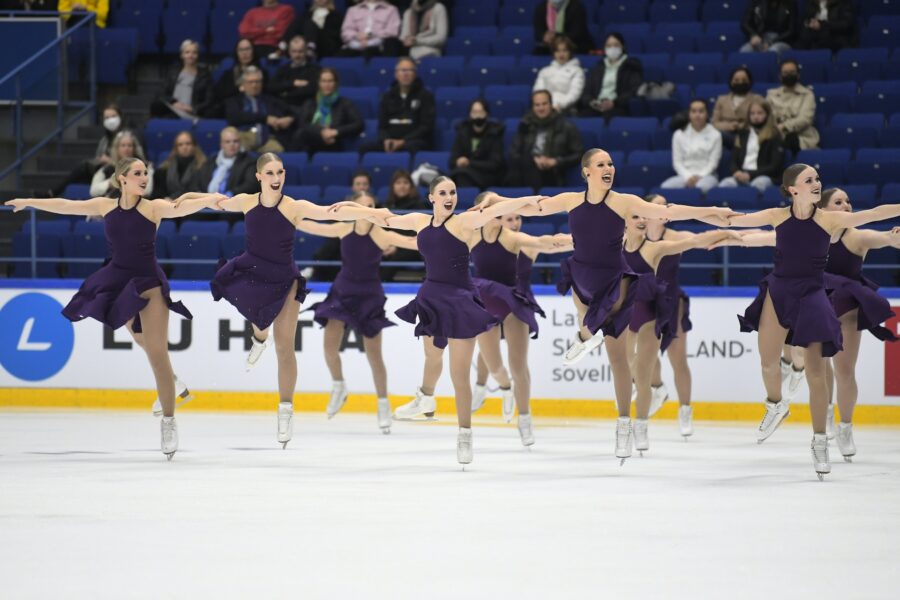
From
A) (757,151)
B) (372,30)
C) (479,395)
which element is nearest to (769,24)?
(757,151)

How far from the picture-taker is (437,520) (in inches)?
226

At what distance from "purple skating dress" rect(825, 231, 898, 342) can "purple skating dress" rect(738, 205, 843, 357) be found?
57 centimetres

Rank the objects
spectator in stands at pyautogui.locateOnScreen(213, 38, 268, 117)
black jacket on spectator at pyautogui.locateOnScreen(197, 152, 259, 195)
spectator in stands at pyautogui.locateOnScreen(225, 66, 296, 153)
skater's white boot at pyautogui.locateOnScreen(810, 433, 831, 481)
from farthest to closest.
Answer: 1. spectator in stands at pyautogui.locateOnScreen(213, 38, 268, 117)
2. spectator in stands at pyautogui.locateOnScreen(225, 66, 296, 153)
3. black jacket on spectator at pyautogui.locateOnScreen(197, 152, 259, 195)
4. skater's white boot at pyautogui.locateOnScreen(810, 433, 831, 481)

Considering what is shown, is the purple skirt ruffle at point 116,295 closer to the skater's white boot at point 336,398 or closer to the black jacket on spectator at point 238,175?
the skater's white boot at point 336,398

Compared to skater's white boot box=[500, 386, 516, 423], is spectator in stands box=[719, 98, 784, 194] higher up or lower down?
higher up

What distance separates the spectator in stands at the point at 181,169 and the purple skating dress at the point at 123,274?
16.7 feet

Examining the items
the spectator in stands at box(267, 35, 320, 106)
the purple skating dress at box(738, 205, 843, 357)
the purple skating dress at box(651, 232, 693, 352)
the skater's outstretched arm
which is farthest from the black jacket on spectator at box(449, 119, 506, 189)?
the purple skating dress at box(738, 205, 843, 357)

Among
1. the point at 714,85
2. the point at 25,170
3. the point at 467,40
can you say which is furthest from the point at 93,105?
the point at 714,85

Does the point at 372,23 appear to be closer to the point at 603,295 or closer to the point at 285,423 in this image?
the point at 285,423

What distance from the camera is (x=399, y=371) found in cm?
1212

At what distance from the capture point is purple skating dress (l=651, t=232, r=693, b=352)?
9906mm

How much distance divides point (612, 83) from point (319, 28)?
140 inches

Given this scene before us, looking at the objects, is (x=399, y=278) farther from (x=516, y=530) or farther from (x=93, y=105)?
(x=516, y=530)

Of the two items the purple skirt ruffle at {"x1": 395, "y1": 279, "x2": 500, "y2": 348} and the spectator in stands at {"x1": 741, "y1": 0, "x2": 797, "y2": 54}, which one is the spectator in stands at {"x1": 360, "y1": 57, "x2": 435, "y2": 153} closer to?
the spectator in stands at {"x1": 741, "y1": 0, "x2": 797, "y2": 54}
